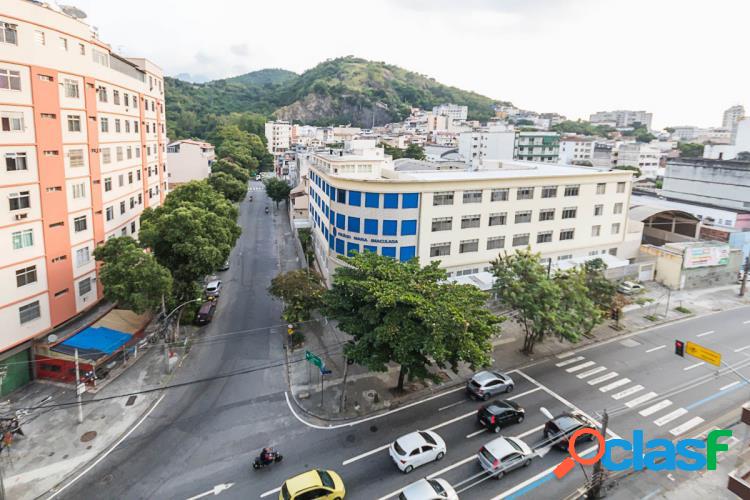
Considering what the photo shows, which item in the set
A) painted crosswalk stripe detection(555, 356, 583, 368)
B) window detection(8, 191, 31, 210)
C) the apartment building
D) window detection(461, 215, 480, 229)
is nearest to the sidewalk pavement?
painted crosswalk stripe detection(555, 356, 583, 368)

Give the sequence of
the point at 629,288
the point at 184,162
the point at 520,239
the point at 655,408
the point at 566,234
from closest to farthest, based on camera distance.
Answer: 1. the point at 655,408
2. the point at 520,239
3. the point at 566,234
4. the point at 629,288
5. the point at 184,162

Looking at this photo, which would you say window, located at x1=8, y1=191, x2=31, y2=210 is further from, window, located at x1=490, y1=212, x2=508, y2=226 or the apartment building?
window, located at x1=490, y1=212, x2=508, y2=226

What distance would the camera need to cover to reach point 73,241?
32938 mm

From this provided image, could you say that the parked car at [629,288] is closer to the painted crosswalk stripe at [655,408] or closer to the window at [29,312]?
the painted crosswalk stripe at [655,408]

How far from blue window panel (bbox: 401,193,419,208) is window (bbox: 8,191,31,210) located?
25.8 m

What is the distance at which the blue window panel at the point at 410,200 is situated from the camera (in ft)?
120

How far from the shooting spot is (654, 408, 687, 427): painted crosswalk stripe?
2578cm

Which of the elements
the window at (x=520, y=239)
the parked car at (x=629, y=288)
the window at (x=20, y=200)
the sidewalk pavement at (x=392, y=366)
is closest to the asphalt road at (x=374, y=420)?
the sidewalk pavement at (x=392, y=366)

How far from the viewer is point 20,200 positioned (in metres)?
28.1

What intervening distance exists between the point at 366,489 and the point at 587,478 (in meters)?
10.3

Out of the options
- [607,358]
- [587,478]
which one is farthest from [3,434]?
[607,358]

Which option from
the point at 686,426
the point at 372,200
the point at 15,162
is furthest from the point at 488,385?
the point at 15,162

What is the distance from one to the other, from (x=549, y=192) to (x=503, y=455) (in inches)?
1111

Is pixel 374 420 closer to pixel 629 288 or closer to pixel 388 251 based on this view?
pixel 388 251
